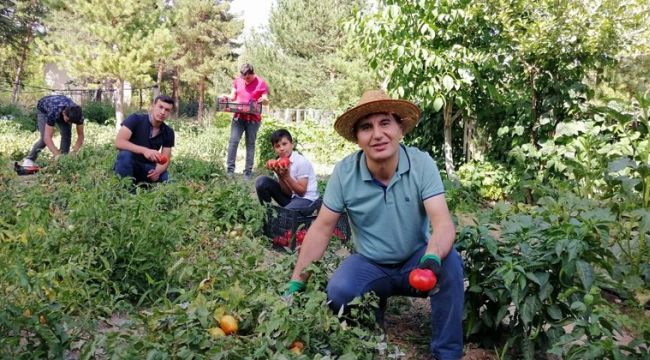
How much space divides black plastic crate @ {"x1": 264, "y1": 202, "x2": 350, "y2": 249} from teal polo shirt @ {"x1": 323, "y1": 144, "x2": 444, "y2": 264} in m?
1.41

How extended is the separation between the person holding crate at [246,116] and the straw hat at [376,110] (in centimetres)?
474

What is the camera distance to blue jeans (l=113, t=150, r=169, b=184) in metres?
4.80

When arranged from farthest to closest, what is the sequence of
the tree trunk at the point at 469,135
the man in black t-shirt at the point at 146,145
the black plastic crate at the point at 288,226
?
the tree trunk at the point at 469,135
the man in black t-shirt at the point at 146,145
the black plastic crate at the point at 288,226

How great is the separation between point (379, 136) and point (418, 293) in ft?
2.39

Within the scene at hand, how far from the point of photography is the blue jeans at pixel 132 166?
15.7 ft

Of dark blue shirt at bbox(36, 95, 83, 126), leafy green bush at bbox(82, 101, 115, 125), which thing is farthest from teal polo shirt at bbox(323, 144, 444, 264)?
leafy green bush at bbox(82, 101, 115, 125)

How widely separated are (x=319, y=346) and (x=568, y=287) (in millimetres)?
1005

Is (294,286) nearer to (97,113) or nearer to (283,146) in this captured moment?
(283,146)

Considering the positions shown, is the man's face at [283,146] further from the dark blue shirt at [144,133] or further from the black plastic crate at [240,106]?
the black plastic crate at [240,106]

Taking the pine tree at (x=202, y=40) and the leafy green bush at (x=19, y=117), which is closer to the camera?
the leafy green bush at (x=19, y=117)

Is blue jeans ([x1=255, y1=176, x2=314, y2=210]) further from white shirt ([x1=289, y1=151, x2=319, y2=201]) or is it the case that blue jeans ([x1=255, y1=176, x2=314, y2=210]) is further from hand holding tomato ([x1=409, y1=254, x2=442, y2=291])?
hand holding tomato ([x1=409, y1=254, x2=442, y2=291])

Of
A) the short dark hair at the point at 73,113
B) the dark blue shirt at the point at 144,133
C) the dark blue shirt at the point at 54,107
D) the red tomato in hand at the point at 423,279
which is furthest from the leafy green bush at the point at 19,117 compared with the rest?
the red tomato in hand at the point at 423,279

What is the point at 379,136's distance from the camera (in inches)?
92.0

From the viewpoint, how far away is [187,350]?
1.64 m
